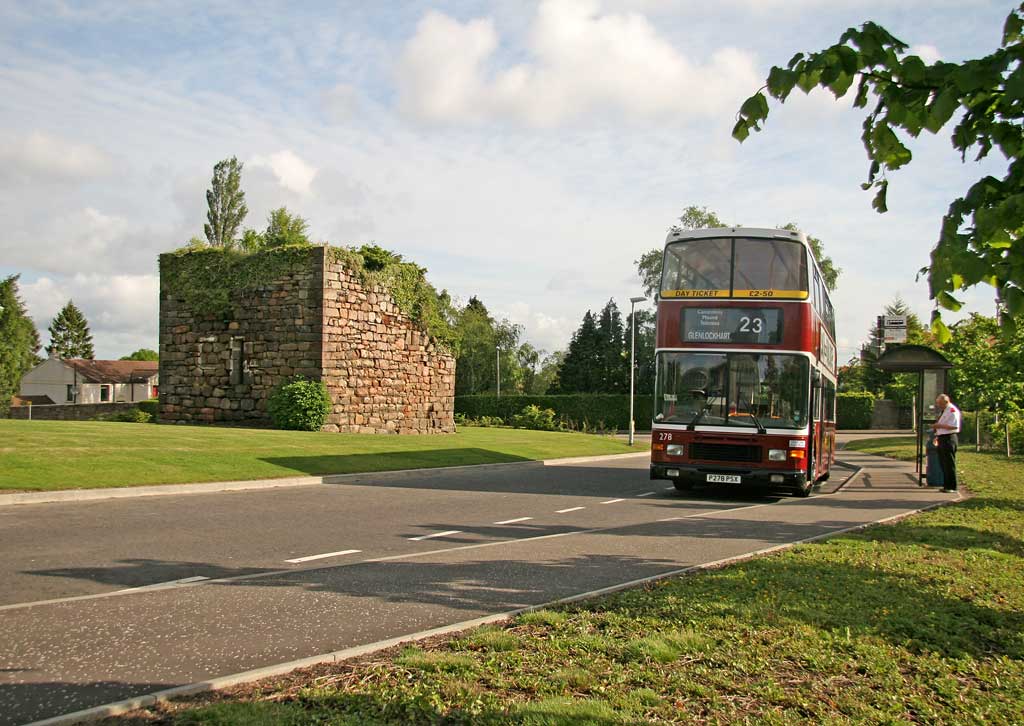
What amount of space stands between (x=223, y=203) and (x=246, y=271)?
4384 cm

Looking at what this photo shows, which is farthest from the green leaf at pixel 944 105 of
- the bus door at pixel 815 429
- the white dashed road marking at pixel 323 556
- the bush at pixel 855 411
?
the bush at pixel 855 411

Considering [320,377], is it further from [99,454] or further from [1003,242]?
[1003,242]

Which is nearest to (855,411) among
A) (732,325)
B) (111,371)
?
(732,325)

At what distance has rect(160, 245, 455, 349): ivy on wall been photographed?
94.3 feet

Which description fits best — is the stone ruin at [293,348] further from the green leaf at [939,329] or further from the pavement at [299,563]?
the green leaf at [939,329]

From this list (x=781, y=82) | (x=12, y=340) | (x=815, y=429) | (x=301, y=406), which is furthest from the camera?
(x=12, y=340)

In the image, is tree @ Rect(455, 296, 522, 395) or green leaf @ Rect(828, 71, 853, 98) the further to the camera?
tree @ Rect(455, 296, 522, 395)

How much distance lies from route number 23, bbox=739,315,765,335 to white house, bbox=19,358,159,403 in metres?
89.1

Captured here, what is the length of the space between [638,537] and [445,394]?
79.4 ft

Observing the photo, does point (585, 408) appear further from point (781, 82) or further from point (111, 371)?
point (111, 371)

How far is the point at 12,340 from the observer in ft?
184

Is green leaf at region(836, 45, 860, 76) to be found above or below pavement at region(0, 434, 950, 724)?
above

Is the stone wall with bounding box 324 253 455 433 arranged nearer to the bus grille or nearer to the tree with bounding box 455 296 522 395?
the bus grille

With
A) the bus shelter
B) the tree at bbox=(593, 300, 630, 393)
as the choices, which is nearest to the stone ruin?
the bus shelter
